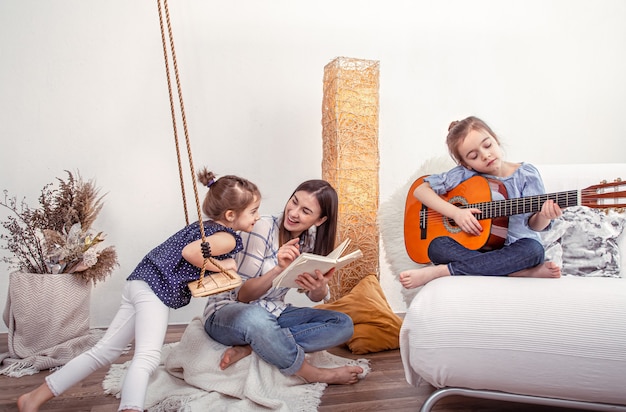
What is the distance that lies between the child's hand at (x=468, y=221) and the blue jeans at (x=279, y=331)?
54cm

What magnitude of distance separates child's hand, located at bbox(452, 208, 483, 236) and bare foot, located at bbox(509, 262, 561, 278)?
0.20m

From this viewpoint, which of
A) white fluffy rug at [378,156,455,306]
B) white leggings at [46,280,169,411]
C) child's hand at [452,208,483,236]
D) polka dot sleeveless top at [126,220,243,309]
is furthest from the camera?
white fluffy rug at [378,156,455,306]

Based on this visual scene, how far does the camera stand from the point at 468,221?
1.86 m

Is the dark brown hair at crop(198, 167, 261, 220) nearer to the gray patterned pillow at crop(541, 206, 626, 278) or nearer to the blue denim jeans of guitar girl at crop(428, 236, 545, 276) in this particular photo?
the blue denim jeans of guitar girl at crop(428, 236, 545, 276)

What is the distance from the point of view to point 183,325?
110 inches

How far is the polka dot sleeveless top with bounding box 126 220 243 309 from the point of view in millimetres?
1567

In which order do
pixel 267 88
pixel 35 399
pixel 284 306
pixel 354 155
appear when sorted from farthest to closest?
pixel 267 88 < pixel 354 155 < pixel 284 306 < pixel 35 399

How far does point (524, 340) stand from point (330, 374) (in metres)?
0.77

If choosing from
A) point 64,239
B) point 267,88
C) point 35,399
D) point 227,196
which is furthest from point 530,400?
point 267,88

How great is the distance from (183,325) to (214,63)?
1452 millimetres

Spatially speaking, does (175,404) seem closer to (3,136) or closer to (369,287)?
(369,287)

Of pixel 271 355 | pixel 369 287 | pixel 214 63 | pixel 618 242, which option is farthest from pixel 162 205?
pixel 618 242

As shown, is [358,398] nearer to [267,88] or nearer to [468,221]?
[468,221]

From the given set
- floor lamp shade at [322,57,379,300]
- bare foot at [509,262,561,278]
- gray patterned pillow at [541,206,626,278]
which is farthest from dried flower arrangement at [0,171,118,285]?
gray patterned pillow at [541,206,626,278]
